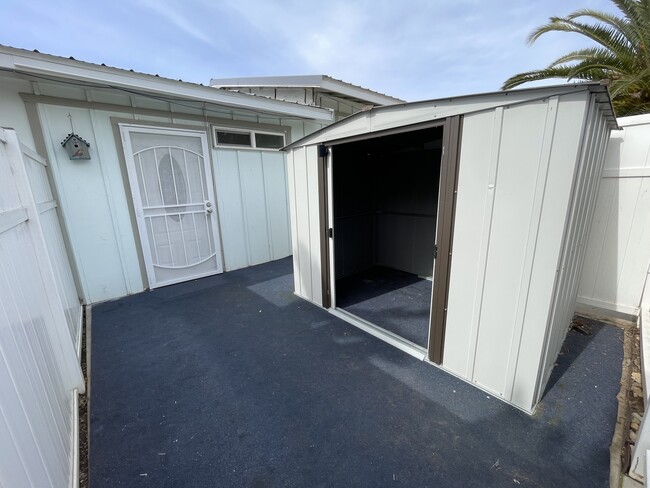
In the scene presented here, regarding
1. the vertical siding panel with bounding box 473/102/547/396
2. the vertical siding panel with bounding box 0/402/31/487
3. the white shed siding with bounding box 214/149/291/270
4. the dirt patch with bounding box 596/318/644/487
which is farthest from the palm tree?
the vertical siding panel with bounding box 0/402/31/487

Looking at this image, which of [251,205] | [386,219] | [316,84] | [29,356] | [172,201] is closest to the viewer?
[29,356]

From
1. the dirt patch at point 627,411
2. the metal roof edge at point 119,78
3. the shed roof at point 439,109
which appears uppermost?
the metal roof edge at point 119,78

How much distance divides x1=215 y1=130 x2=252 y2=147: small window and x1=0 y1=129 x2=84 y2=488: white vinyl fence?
2.85 metres

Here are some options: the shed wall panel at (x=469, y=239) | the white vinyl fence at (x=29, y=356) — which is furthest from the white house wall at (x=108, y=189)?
the shed wall panel at (x=469, y=239)

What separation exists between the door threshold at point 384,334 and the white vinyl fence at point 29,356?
7.23 ft

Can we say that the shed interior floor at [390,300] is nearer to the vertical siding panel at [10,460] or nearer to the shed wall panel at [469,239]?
the shed wall panel at [469,239]

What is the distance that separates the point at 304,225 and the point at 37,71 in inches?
117

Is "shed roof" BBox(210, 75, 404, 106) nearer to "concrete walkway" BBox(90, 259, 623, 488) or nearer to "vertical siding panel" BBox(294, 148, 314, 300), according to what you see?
"vertical siding panel" BBox(294, 148, 314, 300)

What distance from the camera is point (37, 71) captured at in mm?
2562

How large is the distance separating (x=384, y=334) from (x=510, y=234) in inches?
58.0

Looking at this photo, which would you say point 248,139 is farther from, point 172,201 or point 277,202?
point 172,201

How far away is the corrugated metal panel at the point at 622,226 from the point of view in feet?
8.14

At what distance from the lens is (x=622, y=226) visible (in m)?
2.64

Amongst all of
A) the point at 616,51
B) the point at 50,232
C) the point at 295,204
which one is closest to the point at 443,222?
the point at 295,204
